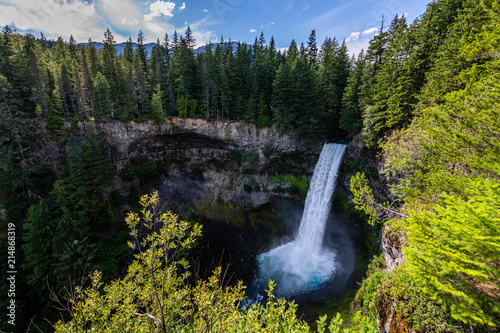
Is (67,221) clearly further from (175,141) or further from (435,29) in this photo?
(435,29)

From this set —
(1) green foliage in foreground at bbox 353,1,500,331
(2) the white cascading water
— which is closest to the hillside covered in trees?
(1) green foliage in foreground at bbox 353,1,500,331

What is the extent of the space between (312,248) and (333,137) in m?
17.5

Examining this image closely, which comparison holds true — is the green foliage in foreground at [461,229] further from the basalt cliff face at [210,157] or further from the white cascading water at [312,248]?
the basalt cliff face at [210,157]

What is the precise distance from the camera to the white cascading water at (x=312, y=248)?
22.2 m

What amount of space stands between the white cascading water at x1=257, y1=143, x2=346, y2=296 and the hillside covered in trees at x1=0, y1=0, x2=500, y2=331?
4473 millimetres

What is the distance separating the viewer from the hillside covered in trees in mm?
5254

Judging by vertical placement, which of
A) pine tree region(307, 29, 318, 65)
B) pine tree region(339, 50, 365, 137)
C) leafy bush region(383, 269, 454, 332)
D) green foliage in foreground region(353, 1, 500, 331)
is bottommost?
leafy bush region(383, 269, 454, 332)

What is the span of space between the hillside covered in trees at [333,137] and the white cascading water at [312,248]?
4.47 m

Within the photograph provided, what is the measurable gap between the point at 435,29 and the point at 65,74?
50.3 m

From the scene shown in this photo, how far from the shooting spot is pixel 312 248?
25219 millimetres

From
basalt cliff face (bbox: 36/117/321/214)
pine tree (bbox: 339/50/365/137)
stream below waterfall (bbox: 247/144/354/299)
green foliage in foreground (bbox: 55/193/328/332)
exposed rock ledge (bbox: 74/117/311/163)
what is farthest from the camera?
basalt cliff face (bbox: 36/117/321/214)

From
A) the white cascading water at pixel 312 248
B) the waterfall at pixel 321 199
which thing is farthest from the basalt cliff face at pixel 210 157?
the white cascading water at pixel 312 248

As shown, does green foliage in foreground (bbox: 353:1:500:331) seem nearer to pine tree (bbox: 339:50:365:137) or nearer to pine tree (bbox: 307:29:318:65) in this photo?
pine tree (bbox: 339:50:365:137)

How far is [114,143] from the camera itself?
94.9 feet
